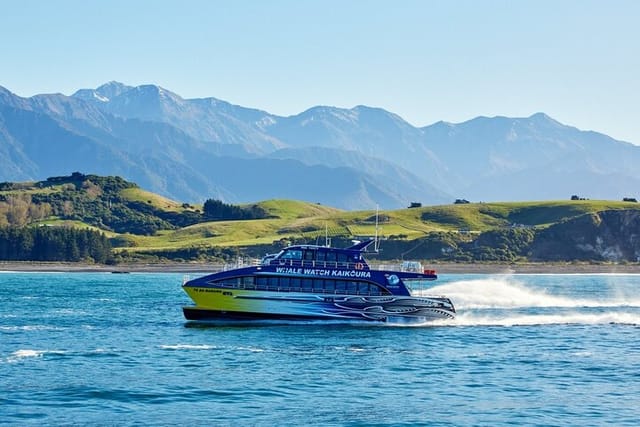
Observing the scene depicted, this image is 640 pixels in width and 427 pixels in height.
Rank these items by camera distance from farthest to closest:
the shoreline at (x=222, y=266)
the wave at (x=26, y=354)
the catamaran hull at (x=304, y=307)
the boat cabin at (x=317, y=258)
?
the shoreline at (x=222, y=266) → the boat cabin at (x=317, y=258) → the catamaran hull at (x=304, y=307) → the wave at (x=26, y=354)

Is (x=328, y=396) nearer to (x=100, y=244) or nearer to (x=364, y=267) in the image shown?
(x=364, y=267)

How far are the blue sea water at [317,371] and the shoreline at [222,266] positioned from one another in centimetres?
9414

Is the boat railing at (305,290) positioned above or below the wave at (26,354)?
above

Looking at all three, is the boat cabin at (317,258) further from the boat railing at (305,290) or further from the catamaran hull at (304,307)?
the catamaran hull at (304,307)

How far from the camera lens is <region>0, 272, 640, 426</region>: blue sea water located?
38.9 meters

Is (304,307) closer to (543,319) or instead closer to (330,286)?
(330,286)

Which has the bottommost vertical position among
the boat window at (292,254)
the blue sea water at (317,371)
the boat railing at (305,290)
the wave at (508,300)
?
the blue sea water at (317,371)

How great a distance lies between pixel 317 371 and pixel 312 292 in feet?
65.8

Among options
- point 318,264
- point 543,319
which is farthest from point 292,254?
point 543,319

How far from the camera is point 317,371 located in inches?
1943

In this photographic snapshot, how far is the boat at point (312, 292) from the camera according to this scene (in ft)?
224

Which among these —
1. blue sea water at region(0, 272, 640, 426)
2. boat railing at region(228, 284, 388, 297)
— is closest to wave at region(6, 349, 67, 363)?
blue sea water at region(0, 272, 640, 426)

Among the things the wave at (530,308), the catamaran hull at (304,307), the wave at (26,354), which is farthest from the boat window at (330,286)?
the wave at (26,354)

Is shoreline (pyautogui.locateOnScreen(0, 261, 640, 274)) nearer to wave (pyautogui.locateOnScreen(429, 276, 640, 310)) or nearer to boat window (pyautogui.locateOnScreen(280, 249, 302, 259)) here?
wave (pyautogui.locateOnScreen(429, 276, 640, 310))
